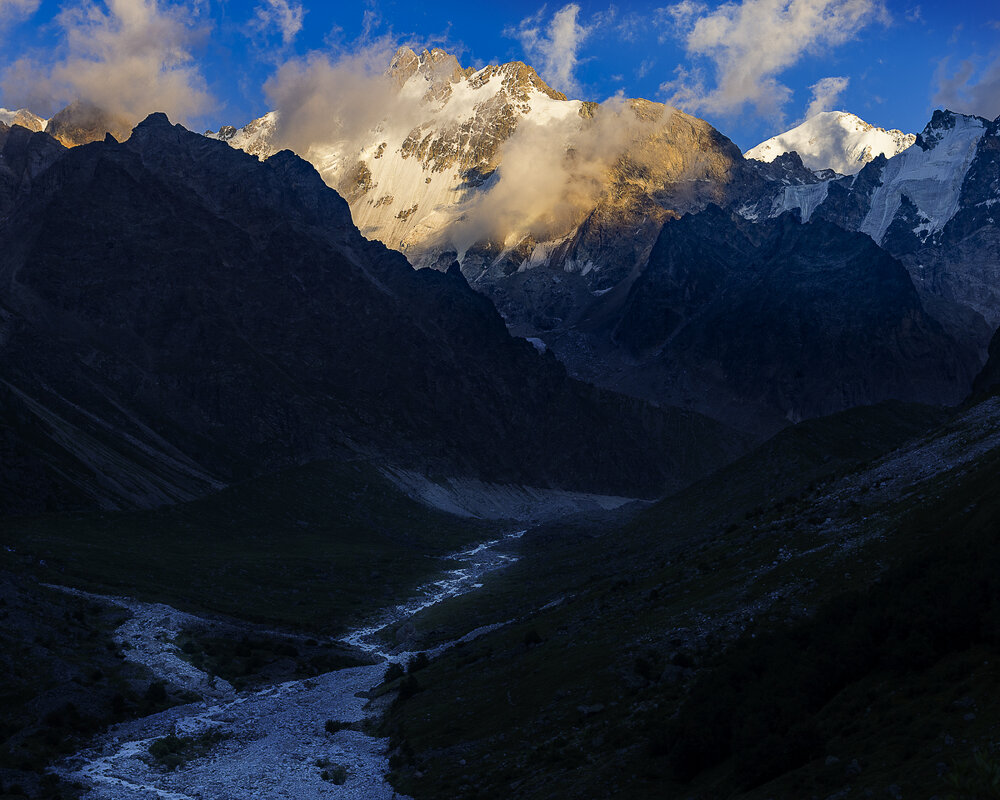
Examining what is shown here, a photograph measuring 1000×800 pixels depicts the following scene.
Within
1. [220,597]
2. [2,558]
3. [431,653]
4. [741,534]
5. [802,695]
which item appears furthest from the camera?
[220,597]

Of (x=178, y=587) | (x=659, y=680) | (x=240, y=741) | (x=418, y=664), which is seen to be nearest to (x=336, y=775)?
(x=240, y=741)

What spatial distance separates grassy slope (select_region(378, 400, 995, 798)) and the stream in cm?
A: 337

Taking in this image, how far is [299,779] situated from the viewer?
45.6 metres

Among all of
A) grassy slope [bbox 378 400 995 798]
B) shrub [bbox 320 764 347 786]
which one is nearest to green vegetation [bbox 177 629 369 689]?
grassy slope [bbox 378 400 995 798]

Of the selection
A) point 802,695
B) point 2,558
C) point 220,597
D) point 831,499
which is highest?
point 2,558

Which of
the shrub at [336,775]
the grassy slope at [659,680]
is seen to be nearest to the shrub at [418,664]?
the grassy slope at [659,680]

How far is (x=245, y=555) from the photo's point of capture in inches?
5443

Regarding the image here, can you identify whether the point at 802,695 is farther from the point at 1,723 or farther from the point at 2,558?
the point at 2,558

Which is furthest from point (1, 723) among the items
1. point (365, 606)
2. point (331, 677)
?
point (365, 606)

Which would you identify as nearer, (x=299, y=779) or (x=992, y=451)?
(x=299, y=779)

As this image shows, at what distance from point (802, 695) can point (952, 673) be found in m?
5.15

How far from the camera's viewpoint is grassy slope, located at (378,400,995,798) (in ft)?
89.2

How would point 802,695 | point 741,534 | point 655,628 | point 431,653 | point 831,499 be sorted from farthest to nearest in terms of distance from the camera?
point 431,653, point 741,534, point 831,499, point 655,628, point 802,695

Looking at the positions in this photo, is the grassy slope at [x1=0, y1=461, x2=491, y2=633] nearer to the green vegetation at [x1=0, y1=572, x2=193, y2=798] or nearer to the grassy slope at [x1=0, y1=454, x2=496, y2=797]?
the grassy slope at [x1=0, y1=454, x2=496, y2=797]
